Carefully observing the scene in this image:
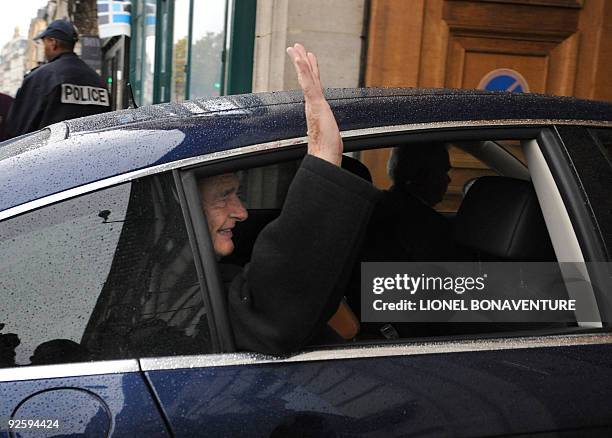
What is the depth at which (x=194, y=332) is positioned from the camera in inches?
67.2

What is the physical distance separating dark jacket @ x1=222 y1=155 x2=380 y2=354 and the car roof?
6.7 inches

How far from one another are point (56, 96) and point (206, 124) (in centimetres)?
411

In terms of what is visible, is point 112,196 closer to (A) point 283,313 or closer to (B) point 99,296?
(B) point 99,296

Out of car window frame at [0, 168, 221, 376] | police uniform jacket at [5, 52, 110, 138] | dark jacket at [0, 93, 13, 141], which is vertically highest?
car window frame at [0, 168, 221, 376]

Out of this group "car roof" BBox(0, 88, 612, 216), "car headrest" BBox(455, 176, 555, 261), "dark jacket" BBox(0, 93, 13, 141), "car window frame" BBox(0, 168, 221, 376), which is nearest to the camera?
"car window frame" BBox(0, 168, 221, 376)

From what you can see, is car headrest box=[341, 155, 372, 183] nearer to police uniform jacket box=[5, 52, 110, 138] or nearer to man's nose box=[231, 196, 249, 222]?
man's nose box=[231, 196, 249, 222]

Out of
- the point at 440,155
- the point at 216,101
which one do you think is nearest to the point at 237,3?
the point at 440,155

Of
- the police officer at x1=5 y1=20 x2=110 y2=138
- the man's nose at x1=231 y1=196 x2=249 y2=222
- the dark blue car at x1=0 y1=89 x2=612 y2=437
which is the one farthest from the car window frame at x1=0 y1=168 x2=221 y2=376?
the police officer at x1=5 y1=20 x2=110 y2=138

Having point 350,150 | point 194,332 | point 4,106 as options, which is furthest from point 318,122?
point 4,106

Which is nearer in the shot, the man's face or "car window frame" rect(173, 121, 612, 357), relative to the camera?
"car window frame" rect(173, 121, 612, 357)

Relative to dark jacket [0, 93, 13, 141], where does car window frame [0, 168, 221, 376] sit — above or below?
above

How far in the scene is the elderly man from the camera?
174cm

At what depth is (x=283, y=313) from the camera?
5.77ft

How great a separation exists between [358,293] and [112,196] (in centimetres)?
87
